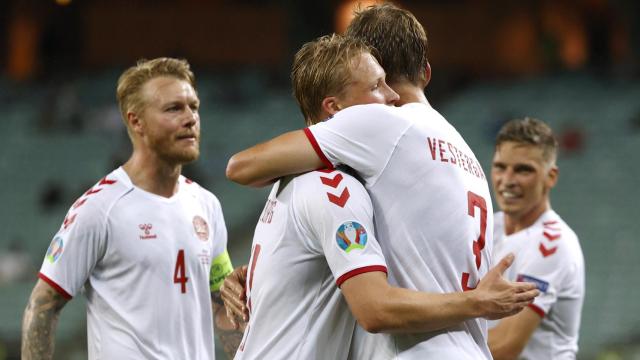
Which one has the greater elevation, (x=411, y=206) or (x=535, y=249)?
(x=411, y=206)

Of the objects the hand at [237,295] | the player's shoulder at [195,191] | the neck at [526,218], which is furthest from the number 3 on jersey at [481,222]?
the player's shoulder at [195,191]

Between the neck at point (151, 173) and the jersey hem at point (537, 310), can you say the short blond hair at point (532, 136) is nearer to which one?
the jersey hem at point (537, 310)

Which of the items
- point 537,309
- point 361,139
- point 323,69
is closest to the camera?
point 361,139

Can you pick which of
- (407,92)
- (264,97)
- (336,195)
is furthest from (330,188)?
(264,97)

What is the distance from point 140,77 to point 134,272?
1053mm

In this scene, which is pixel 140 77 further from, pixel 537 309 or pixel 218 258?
pixel 537 309

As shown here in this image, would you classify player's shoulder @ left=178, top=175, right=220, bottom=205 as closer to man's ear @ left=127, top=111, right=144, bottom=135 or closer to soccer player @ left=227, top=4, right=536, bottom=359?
man's ear @ left=127, top=111, right=144, bottom=135

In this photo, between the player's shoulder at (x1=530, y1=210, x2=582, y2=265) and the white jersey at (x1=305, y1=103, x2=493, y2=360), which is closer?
the white jersey at (x1=305, y1=103, x2=493, y2=360)

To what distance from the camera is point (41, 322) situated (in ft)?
15.4

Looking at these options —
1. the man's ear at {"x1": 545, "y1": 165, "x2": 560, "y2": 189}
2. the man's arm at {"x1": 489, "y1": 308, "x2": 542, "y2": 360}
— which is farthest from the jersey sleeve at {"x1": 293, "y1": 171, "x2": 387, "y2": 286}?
the man's ear at {"x1": 545, "y1": 165, "x2": 560, "y2": 189}

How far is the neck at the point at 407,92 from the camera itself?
3619mm

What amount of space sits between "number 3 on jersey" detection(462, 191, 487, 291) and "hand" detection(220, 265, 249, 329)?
0.81 meters

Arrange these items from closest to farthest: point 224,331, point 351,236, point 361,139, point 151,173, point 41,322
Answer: point 351,236 < point 361,139 < point 41,322 < point 224,331 < point 151,173

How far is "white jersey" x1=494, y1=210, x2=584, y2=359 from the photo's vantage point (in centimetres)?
498
